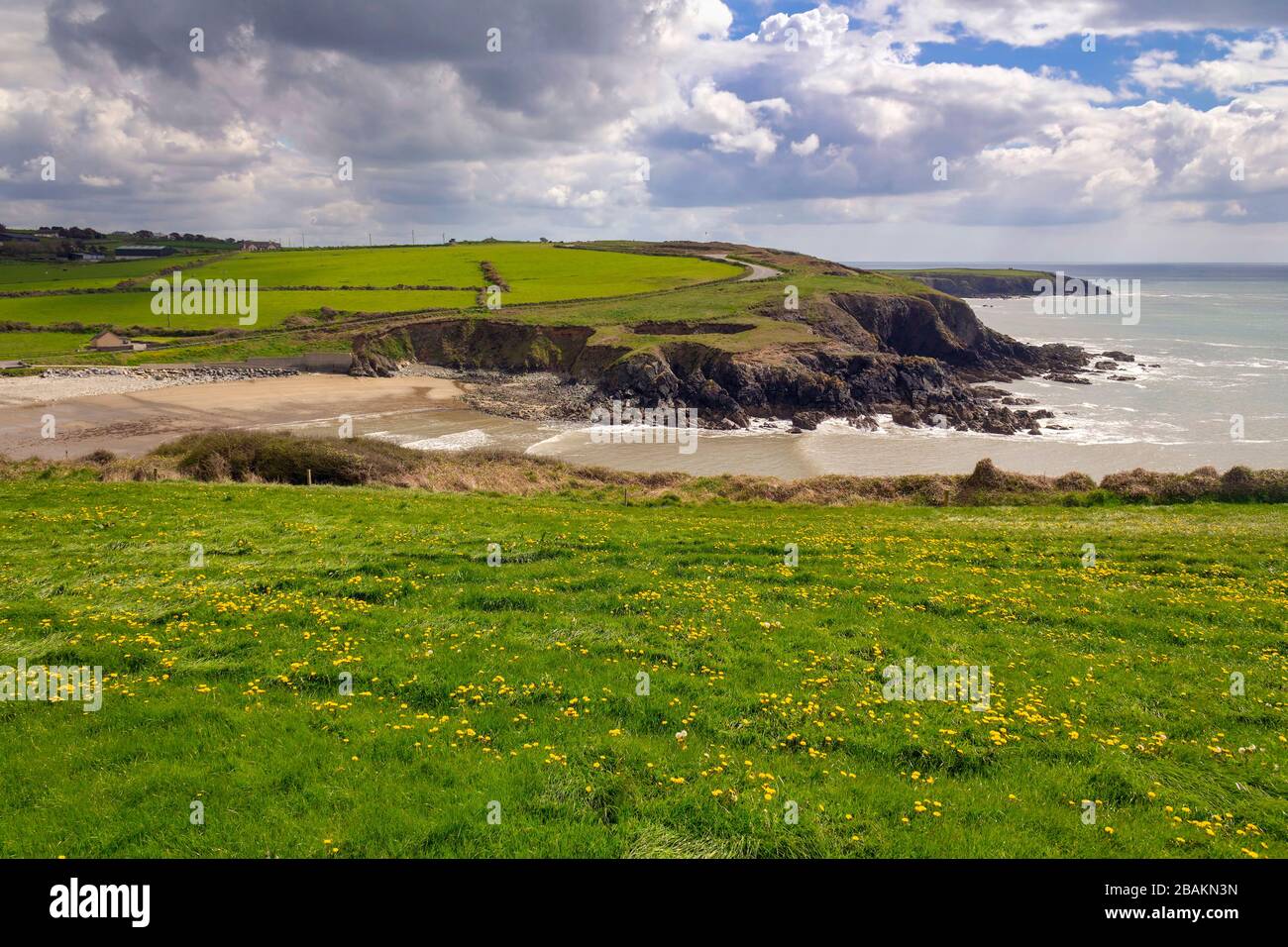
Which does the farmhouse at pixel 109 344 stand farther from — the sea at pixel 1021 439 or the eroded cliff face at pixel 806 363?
the sea at pixel 1021 439

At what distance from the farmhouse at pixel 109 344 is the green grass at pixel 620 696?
8492 centimetres

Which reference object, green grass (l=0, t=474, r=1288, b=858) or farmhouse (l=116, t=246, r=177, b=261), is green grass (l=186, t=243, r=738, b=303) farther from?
green grass (l=0, t=474, r=1288, b=858)

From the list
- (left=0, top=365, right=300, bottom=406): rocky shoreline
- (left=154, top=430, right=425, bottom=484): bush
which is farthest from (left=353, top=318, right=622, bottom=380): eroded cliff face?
(left=154, top=430, right=425, bottom=484): bush

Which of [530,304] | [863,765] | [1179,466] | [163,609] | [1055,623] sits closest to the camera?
[863,765]

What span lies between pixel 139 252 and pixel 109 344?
125026 millimetres

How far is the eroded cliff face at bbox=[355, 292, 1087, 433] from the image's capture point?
7375cm

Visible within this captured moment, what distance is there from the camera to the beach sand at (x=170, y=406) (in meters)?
54.8

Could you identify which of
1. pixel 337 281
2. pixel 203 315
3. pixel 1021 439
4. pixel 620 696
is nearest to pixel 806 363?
pixel 1021 439

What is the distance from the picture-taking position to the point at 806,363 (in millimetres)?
80188
